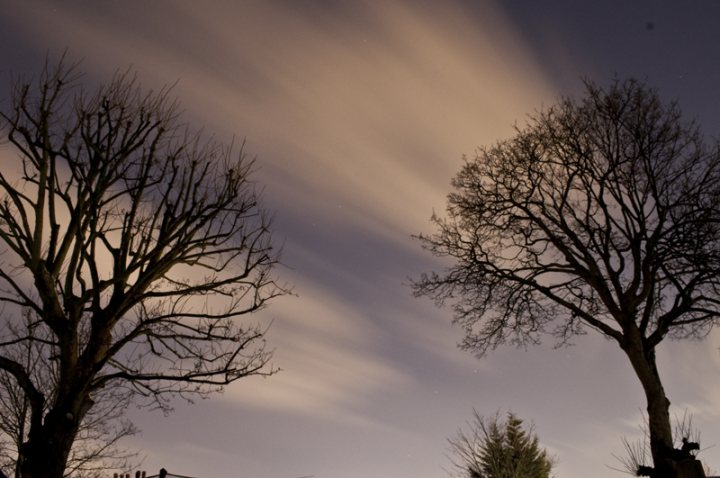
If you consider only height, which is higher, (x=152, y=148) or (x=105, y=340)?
(x=152, y=148)

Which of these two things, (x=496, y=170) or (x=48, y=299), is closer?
(x=48, y=299)

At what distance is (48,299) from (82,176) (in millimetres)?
2017

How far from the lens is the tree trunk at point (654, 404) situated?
28.2 ft

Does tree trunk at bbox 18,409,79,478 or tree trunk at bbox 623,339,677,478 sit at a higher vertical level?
tree trunk at bbox 623,339,677,478

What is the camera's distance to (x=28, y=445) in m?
6.47

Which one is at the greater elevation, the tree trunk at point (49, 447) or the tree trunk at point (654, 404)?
the tree trunk at point (654, 404)

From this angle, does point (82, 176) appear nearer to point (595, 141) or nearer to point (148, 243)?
point (148, 243)

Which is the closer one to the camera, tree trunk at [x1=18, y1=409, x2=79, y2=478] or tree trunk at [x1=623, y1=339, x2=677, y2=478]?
tree trunk at [x1=18, y1=409, x2=79, y2=478]

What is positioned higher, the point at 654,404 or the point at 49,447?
the point at 654,404

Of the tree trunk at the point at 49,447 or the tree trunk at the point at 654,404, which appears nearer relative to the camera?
the tree trunk at the point at 49,447

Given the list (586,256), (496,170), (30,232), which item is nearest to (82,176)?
(30,232)

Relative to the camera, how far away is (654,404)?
9.45m

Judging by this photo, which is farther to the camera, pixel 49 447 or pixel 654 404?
pixel 654 404

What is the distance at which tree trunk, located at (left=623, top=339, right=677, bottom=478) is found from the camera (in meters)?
8.61
